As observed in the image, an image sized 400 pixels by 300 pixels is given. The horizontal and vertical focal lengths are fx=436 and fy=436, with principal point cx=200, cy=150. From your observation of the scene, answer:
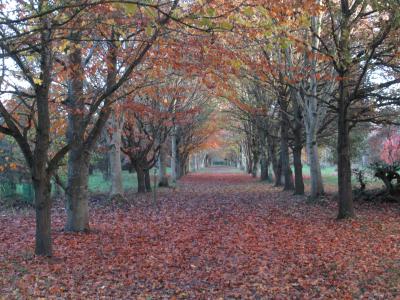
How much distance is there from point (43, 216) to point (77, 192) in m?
2.91

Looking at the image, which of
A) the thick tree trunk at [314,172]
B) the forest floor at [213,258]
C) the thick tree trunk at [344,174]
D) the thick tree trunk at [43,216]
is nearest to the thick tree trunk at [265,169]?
the thick tree trunk at [314,172]

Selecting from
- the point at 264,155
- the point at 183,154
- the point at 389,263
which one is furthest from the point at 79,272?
the point at 183,154

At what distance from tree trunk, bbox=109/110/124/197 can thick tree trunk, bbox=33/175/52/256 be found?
10602 millimetres

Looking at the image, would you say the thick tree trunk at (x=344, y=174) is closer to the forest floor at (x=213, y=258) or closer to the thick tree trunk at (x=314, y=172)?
the forest floor at (x=213, y=258)

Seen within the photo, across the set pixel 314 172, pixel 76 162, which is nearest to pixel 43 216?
pixel 76 162

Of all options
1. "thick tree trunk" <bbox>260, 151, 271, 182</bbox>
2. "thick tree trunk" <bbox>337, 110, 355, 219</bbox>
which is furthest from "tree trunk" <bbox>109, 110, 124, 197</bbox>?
"thick tree trunk" <bbox>260, 151, 271, 182</bbox>

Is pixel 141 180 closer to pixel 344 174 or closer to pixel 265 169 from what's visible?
pixel 344 174

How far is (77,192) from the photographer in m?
11.2

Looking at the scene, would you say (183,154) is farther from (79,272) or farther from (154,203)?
(79,272)

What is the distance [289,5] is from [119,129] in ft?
41.6

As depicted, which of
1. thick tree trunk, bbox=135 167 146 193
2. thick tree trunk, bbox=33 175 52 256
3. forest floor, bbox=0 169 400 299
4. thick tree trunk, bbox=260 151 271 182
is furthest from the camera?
thick tree trunk, bbox=260 151 271 182

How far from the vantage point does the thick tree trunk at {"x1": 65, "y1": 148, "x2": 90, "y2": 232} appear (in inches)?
437

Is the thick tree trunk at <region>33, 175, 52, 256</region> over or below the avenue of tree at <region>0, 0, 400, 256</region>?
below

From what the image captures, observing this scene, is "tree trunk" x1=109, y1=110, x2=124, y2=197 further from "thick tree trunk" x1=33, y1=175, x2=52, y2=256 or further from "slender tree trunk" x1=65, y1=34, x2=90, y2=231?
"thick tree trunk" x1=33, y1=175, x2=52, y2=256
